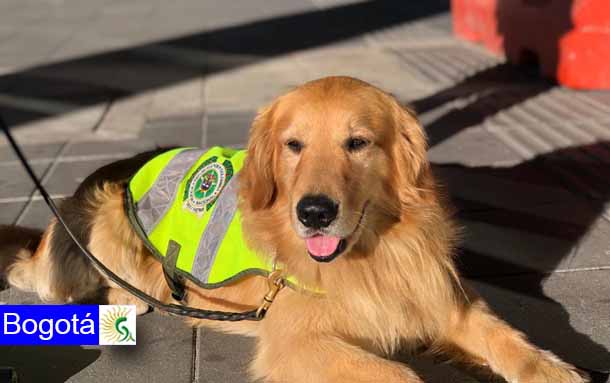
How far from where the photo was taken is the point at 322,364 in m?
3.42

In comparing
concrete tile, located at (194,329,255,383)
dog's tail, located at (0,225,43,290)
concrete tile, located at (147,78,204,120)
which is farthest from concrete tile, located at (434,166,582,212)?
Result: concrete tile, located at (147,78,204,120)

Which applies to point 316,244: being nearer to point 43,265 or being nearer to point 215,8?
point 43,265

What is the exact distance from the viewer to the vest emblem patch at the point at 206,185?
14.4 feet

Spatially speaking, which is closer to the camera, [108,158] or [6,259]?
[6,259]

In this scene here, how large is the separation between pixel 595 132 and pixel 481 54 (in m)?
4.24

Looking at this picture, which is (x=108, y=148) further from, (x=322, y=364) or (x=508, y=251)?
(x=322, y=364)

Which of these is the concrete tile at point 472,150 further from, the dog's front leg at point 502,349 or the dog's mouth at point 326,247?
the dog's mouth at point 326,247

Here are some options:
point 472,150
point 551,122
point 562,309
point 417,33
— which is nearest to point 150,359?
point 562,309

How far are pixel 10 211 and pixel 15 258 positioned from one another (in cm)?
154

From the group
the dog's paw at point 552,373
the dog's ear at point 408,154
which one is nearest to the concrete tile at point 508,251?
the dog's ear at point 408,154

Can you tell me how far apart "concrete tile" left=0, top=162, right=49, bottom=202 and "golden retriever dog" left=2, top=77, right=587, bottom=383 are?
10.9 feet

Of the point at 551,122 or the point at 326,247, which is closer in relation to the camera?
the point at 326,247

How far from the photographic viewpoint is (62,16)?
705 inches

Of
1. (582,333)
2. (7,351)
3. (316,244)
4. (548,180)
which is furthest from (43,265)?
(548,180)
